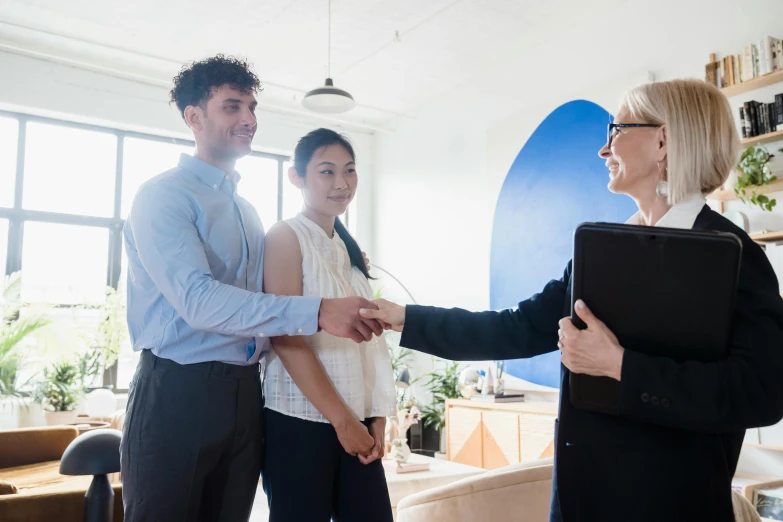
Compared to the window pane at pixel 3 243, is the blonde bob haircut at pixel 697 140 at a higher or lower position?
lower

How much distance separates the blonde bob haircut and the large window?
5072 millimetres

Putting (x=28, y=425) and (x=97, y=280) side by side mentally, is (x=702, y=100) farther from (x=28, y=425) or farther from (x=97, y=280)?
(x=97, y=280)

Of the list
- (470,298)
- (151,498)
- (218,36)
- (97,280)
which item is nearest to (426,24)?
(218,36)

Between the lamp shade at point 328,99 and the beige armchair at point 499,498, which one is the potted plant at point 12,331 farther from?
the beige armchair at point 499,498

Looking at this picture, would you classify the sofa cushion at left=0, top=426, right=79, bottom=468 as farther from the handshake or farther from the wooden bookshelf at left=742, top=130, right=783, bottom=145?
the wooden bookshelf at left=742, top=130, right=783, bottom=145

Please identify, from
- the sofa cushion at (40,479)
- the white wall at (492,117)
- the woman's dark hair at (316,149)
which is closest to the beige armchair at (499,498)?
the woman's dark hair at (316,149)

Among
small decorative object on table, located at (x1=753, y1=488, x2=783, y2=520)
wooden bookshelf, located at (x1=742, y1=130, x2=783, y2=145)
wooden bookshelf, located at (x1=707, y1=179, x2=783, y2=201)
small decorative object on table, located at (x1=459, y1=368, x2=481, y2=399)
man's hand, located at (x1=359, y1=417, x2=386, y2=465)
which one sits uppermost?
wooden bookshelf, located at (x1=742, y1=130, x2=783, y2=145)

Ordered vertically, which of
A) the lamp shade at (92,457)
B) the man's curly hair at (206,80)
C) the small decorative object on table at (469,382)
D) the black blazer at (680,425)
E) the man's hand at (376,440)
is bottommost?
the small decorative object on table at (469,382)

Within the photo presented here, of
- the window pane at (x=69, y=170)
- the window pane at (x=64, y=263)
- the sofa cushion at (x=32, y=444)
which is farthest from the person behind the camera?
the window pane at (x=69, y=170)

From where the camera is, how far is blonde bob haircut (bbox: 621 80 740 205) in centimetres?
124

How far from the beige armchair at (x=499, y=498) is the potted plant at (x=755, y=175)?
2940 mm

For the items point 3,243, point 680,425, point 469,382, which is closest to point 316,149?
point 680,425

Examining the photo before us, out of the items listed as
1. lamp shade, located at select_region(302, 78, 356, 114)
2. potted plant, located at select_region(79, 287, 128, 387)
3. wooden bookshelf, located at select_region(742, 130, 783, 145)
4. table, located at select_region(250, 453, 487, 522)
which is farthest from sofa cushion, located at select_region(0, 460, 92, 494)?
wooden bookshelf, located at select_region(742, 130, 783, 145)

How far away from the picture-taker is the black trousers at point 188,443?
4.62 ft
